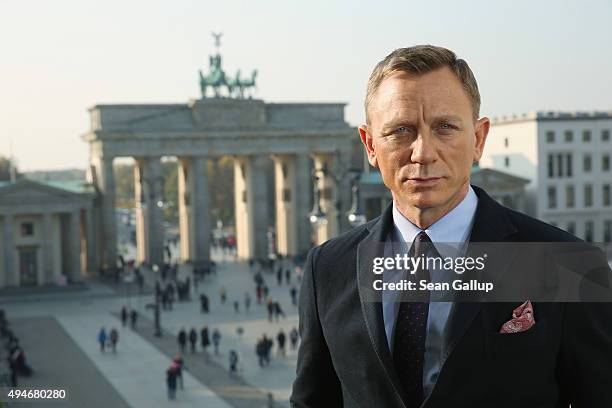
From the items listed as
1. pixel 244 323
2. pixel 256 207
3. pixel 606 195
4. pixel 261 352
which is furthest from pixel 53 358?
pixel 606 195

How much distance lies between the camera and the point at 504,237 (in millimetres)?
4023

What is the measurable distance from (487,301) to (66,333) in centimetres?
4313

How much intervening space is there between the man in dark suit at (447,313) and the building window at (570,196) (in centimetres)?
7530

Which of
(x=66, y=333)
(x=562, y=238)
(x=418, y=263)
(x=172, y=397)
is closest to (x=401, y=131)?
(x=418, y=263)

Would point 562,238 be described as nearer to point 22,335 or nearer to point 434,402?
point 434,402

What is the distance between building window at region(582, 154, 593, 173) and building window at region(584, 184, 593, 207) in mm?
1299

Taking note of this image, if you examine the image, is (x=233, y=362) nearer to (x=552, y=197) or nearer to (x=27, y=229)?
(x=27, y=229)

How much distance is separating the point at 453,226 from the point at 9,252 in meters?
59.7

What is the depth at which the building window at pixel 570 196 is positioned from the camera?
3029 inches

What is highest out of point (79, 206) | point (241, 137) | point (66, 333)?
point (241, 137)

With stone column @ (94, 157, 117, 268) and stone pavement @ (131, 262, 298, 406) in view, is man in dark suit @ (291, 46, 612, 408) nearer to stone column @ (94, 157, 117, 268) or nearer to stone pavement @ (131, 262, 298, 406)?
stone pavement @ (131, 262, 298, 406)

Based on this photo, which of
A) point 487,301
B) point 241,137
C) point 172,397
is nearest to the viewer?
point 487,301

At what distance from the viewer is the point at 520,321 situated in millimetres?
3828

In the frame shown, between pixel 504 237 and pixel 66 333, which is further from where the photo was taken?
pixel 66 333
